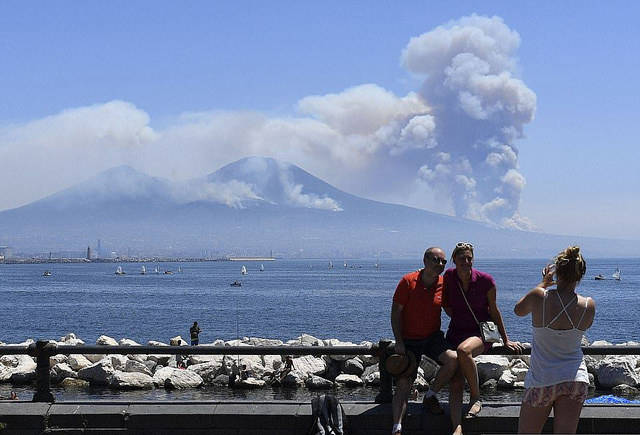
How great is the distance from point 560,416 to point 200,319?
180 feet

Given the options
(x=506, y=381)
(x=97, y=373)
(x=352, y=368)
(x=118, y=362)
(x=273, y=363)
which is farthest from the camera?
(x=118, y=362)

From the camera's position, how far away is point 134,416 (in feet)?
28.0

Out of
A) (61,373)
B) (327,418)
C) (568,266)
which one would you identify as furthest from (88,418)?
(61,373)

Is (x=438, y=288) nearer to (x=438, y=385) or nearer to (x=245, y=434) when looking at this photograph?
(x=438, y=385)

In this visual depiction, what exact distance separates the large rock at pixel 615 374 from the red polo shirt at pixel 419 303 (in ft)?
40.9

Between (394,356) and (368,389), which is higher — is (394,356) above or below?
above

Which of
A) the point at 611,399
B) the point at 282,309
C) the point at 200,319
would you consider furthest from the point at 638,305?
the point at 611,399

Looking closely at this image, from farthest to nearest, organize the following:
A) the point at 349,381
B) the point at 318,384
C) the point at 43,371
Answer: the point at 349,381 < the point at 318,384 < the point at 43,371

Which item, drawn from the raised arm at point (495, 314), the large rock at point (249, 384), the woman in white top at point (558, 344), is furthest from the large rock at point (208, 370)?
the woman in white top at point (558, 344)

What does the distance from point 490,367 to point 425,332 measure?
39.5 feet

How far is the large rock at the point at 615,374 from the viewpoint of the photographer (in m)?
19.4

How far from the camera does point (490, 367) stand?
19.8 meters

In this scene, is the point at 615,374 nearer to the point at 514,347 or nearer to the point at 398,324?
the point at 514,347

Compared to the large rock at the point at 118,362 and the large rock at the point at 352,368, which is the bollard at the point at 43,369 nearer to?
the large rock at the point at 352,368
